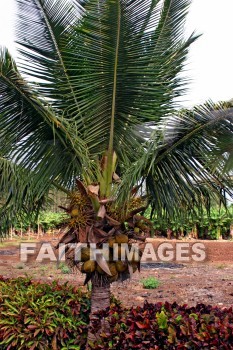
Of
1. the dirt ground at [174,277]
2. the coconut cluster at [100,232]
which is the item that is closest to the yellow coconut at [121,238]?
the coconut cluster at [100,232]

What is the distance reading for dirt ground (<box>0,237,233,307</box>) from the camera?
31.0ft

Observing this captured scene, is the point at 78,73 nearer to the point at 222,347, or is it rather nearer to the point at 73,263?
the point at 73,263

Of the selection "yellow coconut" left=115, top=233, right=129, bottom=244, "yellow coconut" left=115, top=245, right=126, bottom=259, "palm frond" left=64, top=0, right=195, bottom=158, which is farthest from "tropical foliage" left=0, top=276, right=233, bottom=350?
"palm frond" left=64, top=0, right=195, bottom=158

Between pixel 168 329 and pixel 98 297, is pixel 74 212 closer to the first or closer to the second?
pixel 98 297

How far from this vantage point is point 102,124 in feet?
17.3

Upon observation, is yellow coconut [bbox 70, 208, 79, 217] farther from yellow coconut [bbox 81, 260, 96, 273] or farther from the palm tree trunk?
the palm tree trunk

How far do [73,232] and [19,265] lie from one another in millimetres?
9711

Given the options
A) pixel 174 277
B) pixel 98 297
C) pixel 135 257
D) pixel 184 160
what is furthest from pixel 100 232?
pixel 174 277

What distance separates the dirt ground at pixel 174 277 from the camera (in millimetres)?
9453

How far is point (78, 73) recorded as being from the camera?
5.24 metres

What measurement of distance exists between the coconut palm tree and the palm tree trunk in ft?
0.04

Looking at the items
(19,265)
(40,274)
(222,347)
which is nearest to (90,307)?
(222,347)

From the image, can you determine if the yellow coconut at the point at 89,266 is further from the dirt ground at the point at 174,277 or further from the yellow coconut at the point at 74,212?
the dirt ground at the point at 174,277

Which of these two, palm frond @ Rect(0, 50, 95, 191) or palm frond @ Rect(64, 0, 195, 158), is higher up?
palm frond @ Rect(64, 0, 195, 158)
